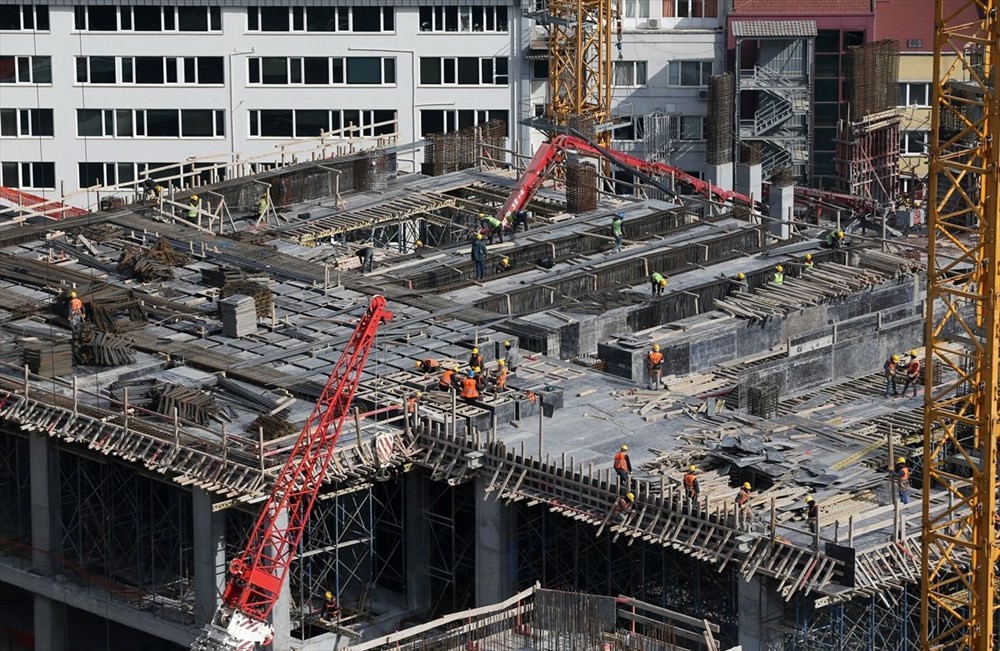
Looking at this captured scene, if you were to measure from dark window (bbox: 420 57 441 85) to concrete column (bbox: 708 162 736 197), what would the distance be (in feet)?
56.3

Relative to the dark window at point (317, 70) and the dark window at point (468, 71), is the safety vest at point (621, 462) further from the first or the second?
the dark window at point (317, 70)

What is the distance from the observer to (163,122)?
551 ft

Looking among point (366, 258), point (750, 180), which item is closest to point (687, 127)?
point (750, 180)

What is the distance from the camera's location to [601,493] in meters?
99.2

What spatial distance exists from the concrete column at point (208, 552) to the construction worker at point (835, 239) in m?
38.7

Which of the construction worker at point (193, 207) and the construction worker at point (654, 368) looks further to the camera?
the construction worker at point (193, 207)

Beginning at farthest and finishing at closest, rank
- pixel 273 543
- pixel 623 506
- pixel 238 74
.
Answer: pixel 238 74 → pixel 273 543 → pixel 623 506

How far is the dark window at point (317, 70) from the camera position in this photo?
549 feet

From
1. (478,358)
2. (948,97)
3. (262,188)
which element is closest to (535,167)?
(262,188)

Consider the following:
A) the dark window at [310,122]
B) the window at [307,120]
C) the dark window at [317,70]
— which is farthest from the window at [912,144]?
the dark window at [317,70]

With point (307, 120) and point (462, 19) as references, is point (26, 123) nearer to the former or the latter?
point (307, 120)

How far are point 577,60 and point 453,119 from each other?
14.8 meters

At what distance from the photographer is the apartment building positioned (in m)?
167

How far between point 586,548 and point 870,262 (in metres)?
34.4
